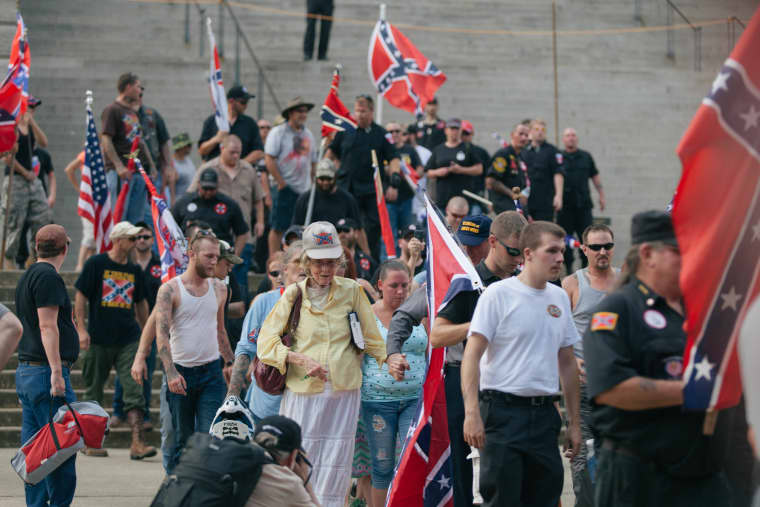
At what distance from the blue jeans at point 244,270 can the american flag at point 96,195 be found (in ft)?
4.83

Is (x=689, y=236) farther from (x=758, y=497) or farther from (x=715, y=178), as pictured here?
(x=758, y=497)

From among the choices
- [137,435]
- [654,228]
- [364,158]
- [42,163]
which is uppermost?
[654,228]

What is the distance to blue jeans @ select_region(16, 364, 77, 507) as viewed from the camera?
290 inches

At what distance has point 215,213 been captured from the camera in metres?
11.9

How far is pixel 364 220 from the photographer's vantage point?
13648 mm

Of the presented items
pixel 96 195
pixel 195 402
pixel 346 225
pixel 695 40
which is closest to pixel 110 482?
pixel 195 402

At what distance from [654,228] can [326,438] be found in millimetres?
2979

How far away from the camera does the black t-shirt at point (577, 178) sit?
15227mm

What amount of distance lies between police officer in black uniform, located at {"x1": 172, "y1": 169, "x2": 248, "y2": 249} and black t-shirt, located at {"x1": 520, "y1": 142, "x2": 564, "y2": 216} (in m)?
4.34

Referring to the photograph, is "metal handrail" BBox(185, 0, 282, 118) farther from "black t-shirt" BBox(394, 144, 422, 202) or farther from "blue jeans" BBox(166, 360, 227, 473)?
"blue jeans" BBox(166, 360, 227, 473)

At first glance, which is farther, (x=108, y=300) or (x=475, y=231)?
(x=108, y=300)

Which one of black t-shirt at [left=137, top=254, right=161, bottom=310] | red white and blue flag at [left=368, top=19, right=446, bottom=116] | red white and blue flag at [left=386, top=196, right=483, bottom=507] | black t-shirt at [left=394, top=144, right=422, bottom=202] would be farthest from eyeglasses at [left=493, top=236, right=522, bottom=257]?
red white and blue flag at [left=368, top=19, right=446, bottom=116]

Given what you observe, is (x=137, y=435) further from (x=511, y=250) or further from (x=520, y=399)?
(x=520, y=399)

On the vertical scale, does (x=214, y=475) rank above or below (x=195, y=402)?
above
